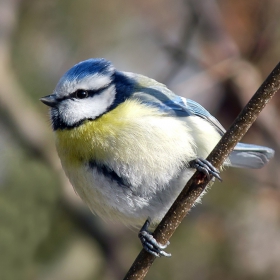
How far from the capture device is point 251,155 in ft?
8.23

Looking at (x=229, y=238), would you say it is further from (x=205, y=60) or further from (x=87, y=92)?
(x=87, y=92)

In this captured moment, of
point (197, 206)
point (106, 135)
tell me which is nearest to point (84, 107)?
point (106, 135)

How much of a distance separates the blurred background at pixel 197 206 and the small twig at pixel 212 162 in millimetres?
1298

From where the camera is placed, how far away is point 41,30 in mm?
3631

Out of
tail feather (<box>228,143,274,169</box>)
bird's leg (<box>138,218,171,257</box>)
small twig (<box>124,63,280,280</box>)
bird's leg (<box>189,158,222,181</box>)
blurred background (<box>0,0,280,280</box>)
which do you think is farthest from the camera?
blurred background (<box>0,0,280,280</box>)

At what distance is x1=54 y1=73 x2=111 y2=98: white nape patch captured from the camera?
6.95 feet

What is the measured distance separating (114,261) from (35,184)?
69 centimetres

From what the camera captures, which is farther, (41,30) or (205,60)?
(41,30)

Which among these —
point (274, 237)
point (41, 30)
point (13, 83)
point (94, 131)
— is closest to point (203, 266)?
point (274, 237)

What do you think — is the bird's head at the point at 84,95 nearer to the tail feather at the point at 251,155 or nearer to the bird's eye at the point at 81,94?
the bird's eye at the point at 81,94

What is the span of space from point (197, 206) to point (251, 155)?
0.76 m

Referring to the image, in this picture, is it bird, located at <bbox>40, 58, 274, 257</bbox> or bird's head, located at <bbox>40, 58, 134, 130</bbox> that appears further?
bird's head, located at <bbox>40, 58, 134, 130</bbox>

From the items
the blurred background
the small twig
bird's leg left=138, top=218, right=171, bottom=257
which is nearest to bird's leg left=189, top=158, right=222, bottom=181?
the small twig

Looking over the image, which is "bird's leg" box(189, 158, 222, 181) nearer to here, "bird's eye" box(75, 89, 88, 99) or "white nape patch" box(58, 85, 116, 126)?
"white nape patch" box(58, 85, 116, 126)
